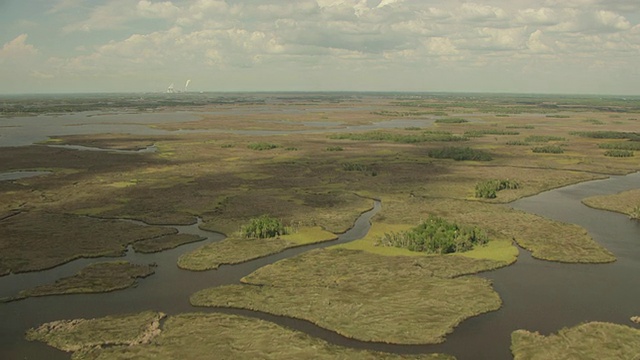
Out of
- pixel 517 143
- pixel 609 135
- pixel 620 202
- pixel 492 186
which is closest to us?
pixel 620 202

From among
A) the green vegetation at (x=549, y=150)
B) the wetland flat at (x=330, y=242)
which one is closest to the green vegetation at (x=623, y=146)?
the wetland flat at (x=330, y=242)

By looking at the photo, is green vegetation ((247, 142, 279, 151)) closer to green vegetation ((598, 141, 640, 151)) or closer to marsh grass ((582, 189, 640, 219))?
marsh grass ((582, 189, 640, 219))

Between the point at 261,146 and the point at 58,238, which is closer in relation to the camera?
the point at 58,238

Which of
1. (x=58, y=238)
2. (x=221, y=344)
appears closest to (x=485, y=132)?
(x=58, y=238)

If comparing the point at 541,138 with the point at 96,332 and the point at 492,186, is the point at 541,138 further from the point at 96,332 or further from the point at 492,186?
the point at 96,332

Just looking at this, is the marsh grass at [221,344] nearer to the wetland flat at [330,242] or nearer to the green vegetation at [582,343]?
the wetland flat at [330,242]

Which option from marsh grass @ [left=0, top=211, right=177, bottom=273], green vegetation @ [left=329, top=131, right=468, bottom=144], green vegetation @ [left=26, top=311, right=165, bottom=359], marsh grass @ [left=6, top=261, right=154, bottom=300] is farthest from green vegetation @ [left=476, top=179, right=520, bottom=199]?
green vegetation @ [left=329, top=131, right=468, bottom=144]
